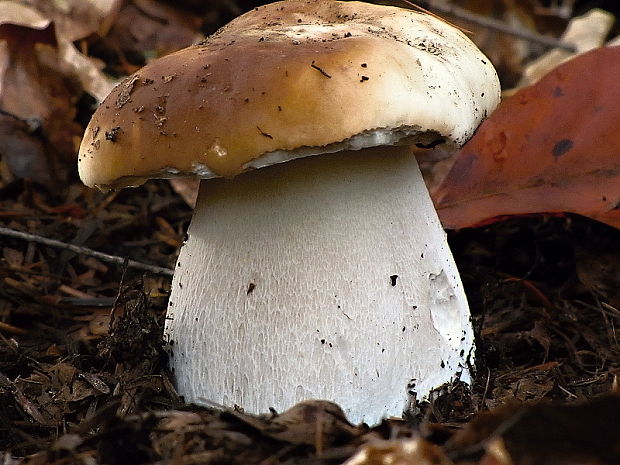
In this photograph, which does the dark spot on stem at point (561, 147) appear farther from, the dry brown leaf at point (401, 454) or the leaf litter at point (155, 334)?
the dry brown leaf at point (401, 454)

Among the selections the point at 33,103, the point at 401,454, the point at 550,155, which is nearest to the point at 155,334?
the point at 401,454

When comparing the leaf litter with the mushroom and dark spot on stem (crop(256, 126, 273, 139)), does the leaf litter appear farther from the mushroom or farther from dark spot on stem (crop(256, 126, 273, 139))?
dark spot on stem (crop(256, 126, 273, 139))

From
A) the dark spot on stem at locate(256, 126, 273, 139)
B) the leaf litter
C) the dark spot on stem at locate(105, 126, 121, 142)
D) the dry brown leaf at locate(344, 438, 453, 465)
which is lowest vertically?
the leaf litter

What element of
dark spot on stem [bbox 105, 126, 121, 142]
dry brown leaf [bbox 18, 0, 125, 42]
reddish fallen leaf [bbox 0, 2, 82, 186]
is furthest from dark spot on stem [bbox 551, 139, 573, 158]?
dry brown leaf [bbox 18, 0, 125, 42]

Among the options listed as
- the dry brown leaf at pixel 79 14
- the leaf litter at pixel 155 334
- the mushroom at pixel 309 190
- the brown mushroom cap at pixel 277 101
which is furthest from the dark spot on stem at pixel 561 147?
the dry brown leaf at pixel 79 14

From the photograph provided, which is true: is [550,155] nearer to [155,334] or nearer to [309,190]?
[309,190]

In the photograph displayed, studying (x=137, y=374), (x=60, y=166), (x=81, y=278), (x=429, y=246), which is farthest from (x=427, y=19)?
(x=60, y=166)

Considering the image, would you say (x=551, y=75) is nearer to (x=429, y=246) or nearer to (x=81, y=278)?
(x=429, y=246)
